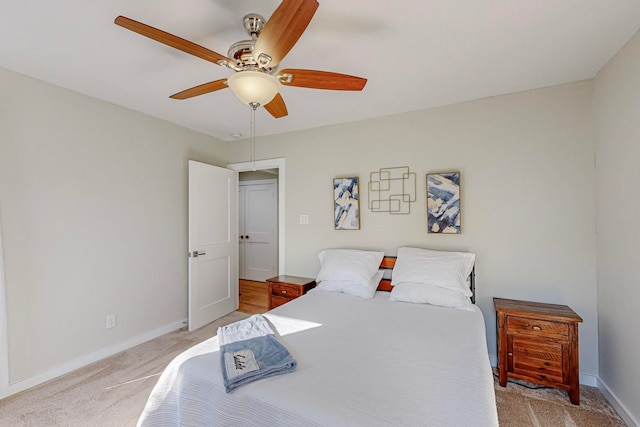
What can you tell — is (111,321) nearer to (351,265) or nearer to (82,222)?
(82,222)

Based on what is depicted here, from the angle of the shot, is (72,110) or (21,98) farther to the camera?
(72,110)

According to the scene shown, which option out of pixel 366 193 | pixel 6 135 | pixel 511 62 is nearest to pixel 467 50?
pixel 511 62

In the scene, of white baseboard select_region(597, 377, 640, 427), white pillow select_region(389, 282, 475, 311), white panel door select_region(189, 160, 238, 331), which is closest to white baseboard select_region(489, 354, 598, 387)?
white baseboard select_region(597, 377, 640, 427)

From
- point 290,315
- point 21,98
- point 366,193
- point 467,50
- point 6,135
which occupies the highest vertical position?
point 467,50

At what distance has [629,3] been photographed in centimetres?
146

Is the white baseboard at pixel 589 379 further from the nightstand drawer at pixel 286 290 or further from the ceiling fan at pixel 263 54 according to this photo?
the ceiling fan at pixel 263 54

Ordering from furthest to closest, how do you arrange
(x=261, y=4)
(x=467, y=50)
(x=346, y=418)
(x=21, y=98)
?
(x=21, y=98) → (x=467, y=50) → (x=261, y=4) → (x=346, y=418)

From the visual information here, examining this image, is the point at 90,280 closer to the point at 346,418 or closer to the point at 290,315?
the point at 290,315

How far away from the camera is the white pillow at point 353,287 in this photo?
260 centimetres

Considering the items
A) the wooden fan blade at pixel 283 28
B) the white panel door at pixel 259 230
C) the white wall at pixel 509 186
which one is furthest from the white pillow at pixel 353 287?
the white panel door at pixel 259 230

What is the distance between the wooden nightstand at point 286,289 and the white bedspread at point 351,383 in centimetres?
109

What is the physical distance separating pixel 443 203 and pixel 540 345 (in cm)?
133

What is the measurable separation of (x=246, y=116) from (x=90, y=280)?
7.19 feet

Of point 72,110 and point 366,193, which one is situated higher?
point 72,110
